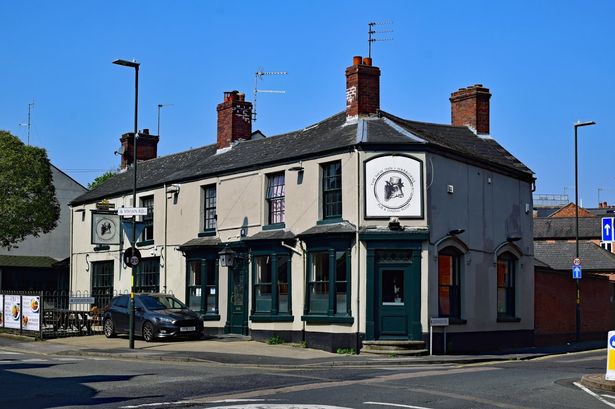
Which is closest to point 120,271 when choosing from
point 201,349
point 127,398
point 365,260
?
point 201,349

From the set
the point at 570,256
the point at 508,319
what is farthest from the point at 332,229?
the point at 570,256

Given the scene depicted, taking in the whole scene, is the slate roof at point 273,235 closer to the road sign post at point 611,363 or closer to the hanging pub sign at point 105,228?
the hanging pub sign at point 105,228

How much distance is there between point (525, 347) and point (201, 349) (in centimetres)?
1206

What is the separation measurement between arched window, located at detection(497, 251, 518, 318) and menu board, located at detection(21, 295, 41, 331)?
16167 millimetres

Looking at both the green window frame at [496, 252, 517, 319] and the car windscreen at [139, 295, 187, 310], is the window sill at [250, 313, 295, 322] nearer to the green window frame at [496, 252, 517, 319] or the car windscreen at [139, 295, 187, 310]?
the car windscreen at [139, 295, 187, 310]

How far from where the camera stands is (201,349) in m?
24.8

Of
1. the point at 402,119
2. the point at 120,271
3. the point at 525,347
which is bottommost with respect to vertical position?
the point at 525,347

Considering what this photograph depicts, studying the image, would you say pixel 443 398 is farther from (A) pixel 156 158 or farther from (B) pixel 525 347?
(A) pixel 156 158

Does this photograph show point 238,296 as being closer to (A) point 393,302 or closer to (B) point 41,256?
(A) point 393,302

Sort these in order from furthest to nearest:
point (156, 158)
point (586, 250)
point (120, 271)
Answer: point (586, 250) < point (156, 158) < point (120, 271)

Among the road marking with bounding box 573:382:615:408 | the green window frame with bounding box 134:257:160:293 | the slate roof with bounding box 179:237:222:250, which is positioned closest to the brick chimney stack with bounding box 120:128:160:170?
the green window frame with bounding box 134:257:160:293

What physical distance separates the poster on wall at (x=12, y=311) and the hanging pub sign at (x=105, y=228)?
4047mm

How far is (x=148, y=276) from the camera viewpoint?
3478 centimetres

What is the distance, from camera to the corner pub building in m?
25.1
